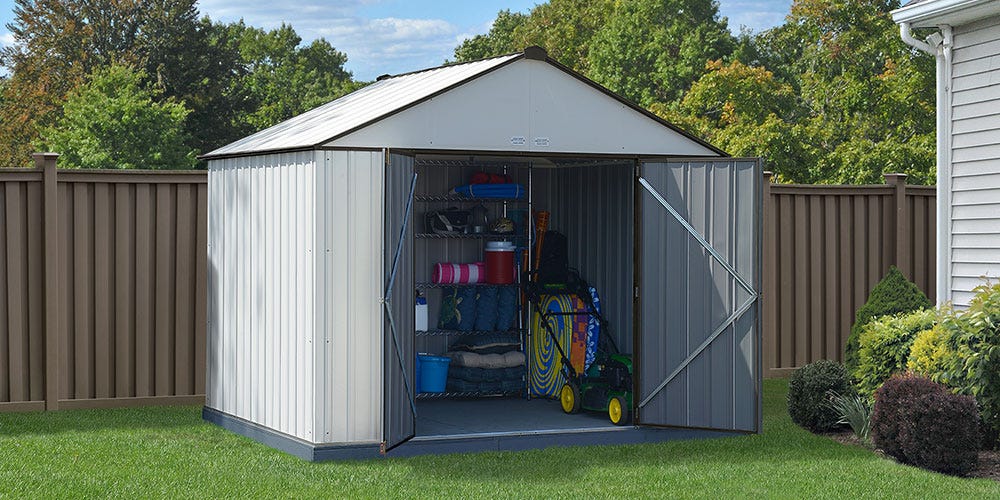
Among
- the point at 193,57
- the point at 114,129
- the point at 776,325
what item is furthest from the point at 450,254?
the point at 193,57

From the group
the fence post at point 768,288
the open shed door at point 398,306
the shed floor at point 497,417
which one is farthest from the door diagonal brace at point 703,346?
the fence post at point 768,288

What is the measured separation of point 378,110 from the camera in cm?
877

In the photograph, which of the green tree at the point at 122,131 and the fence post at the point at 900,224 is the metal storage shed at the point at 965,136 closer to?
the fence post at the point at 900,224

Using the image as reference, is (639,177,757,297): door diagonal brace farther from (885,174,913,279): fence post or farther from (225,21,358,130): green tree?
(225,21,358,130): green tree

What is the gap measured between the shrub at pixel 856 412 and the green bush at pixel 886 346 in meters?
0.09

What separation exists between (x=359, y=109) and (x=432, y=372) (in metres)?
2.51

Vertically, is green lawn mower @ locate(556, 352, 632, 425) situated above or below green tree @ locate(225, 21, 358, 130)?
below

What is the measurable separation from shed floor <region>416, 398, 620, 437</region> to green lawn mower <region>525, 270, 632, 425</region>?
0.10 meters

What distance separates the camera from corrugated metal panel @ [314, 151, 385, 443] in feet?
27.0

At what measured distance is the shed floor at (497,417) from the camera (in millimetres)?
9172

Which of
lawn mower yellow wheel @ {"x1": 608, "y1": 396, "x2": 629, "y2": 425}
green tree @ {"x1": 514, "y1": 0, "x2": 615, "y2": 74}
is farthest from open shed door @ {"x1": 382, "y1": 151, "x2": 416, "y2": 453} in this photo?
green tree @ {"x1": 514, "y1": 0, "x2": 615, "y2": 74}

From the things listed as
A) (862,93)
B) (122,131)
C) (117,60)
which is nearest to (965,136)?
(862,93)

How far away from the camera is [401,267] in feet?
27.6

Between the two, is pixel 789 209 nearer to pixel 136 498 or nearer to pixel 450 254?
pixel 450 254
